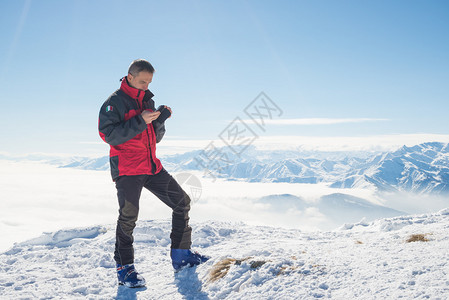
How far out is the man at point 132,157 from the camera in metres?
3.46

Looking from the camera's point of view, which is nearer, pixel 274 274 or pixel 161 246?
pixel 274 274

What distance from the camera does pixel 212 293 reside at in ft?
10.1

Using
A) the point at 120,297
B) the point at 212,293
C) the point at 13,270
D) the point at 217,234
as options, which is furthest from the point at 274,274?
the point at 13,270

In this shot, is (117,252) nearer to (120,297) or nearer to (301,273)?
(120,297)

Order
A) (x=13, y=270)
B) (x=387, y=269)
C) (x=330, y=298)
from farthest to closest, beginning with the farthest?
(x=13, y=270) < (x=387, y=269) < (x=330, y=298)

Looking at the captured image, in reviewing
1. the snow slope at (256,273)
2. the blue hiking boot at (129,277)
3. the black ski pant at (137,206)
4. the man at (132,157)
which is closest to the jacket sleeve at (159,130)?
the man at (132,157)

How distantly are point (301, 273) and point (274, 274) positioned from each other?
31 centimetres

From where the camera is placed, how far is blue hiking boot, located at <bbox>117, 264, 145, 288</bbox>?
364 centimetres

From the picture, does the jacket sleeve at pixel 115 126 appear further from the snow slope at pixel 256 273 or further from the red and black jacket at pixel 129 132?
the snow slope at pixel 256 273

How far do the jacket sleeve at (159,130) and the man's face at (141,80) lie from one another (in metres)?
0.55

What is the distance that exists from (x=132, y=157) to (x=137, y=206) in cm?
71

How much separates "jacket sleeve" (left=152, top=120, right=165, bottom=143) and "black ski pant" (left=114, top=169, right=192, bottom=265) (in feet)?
1.80

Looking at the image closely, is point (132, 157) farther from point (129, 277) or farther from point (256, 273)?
point (256, 273)

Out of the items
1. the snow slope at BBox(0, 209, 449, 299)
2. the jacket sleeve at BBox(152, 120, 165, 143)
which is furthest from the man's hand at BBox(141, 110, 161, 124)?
the snow slope at BBox(0, 209, 449, 299)
